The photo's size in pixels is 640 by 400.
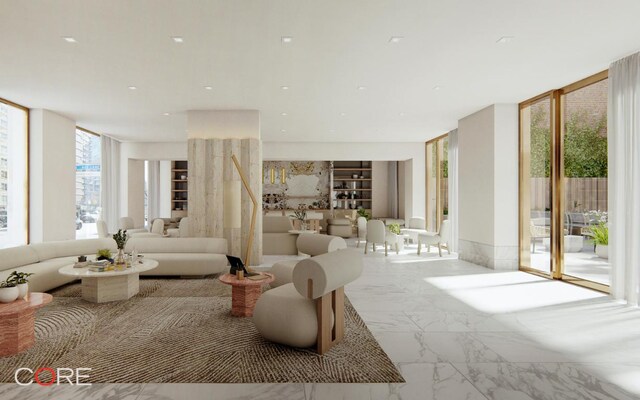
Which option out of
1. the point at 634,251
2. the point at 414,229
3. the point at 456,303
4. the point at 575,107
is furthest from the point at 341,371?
the point at 414,229

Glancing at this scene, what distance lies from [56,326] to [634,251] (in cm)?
684

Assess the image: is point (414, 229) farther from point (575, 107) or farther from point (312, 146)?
point (575, 107)

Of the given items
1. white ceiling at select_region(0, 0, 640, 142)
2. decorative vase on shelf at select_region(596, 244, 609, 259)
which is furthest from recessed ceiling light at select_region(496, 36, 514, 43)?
decorative vase on shelf at select_region(596, 244, 609, 259)

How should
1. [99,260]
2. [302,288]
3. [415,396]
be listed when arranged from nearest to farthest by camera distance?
[415,396]
[302,288]
[99,260]

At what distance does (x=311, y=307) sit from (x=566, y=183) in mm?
5255

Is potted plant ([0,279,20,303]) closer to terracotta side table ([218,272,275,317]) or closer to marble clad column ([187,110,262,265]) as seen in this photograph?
terracotta side table ([218,272,275,317])

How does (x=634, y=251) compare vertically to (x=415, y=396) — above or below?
above

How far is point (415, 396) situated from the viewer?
2.60 metres

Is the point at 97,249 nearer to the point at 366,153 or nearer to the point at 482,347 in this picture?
the point at 482,347

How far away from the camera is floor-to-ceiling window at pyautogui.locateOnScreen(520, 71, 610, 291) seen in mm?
5828

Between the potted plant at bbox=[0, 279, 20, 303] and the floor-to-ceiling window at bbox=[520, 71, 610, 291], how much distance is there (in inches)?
284

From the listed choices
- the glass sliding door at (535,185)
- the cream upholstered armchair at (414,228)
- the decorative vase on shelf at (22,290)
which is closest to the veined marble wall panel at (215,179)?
the decorative vase on shelf at (22,290)

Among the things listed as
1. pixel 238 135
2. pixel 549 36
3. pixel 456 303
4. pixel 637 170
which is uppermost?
pixel 549 36

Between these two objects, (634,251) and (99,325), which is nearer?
(99,325)
